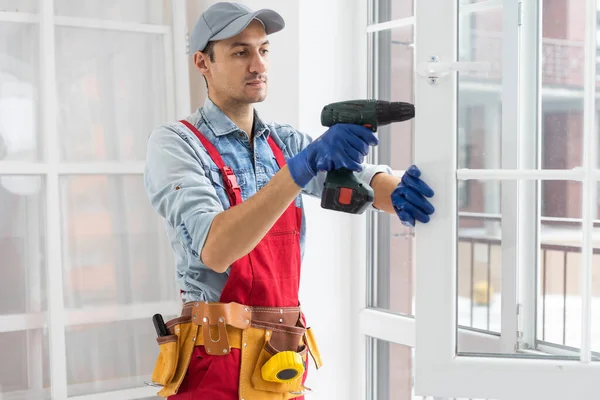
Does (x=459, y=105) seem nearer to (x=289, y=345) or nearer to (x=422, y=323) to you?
(x=422, y=323)

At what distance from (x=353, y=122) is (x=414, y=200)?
0.62ft

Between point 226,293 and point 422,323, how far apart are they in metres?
0.45

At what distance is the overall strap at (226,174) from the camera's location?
1577mm

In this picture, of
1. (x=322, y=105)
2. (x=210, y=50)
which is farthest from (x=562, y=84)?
(x=322, y=105)

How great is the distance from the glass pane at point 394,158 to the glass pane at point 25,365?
1028 mm

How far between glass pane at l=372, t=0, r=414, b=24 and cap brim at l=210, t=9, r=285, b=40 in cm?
63

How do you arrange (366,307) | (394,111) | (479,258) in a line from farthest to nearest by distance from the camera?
(366,307)
(479,258)
(394,111)

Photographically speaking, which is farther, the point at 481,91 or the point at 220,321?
the point at 220,321

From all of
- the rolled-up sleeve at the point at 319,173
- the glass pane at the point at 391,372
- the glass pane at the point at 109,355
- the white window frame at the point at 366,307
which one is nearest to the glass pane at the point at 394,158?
the white window frame at the point at 366,307

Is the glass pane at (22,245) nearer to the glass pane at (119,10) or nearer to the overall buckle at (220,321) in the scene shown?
the glass pane at (119,10)

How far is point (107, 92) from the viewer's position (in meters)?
2.11

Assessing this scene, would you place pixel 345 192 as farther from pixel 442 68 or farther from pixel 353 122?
pixel 442 68

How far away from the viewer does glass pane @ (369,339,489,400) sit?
2.29 meters

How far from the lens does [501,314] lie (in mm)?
1385
